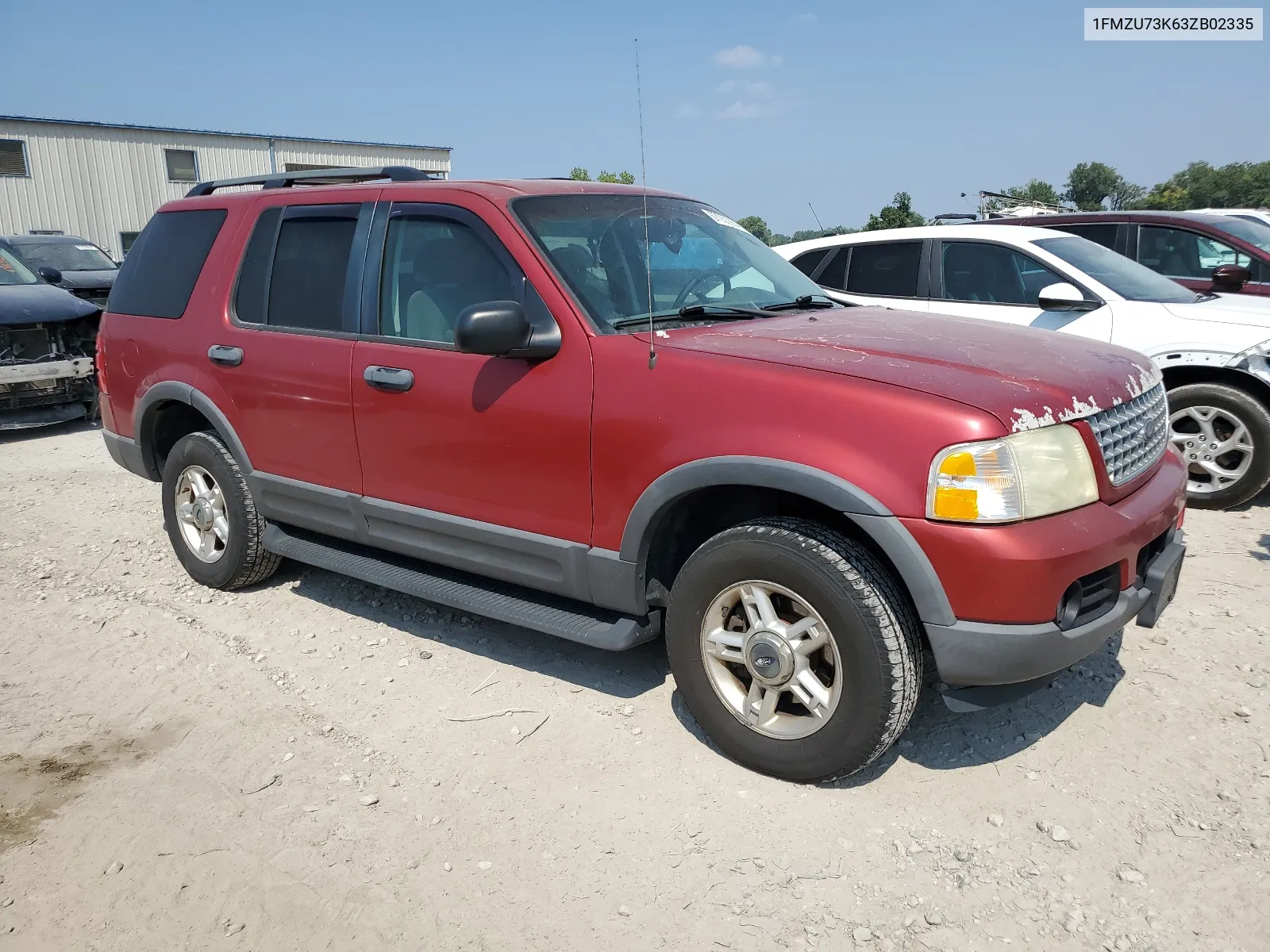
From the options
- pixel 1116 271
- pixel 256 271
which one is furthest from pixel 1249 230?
pixel 256 271

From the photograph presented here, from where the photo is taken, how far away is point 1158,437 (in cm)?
340

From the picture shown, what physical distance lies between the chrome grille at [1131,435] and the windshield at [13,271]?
10.8m

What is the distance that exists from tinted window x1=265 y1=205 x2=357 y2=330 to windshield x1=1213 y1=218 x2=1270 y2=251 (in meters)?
7.01

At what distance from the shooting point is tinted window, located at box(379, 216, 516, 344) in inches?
146

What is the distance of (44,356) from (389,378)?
290 inches

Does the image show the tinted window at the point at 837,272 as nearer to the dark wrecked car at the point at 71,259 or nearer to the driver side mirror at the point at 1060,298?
the driver side mirror at the point at 1060,298

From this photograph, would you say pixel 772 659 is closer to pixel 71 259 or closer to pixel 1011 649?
pixel 1011 649

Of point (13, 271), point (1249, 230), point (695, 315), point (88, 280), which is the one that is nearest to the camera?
point (695, 315)

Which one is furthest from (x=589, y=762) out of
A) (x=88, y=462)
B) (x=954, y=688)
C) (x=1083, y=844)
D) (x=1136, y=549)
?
(x=88, y=462)

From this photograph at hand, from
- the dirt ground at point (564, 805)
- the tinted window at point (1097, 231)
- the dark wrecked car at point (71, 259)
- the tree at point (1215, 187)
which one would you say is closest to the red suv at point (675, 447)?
the dirt ground at point (564, 805)

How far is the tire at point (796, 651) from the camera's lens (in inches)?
112

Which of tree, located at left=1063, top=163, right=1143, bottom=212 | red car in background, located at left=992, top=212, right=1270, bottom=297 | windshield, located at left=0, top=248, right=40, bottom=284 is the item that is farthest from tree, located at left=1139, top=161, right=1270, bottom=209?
windshield, located at left=0, top=248, right=40, bottom=284

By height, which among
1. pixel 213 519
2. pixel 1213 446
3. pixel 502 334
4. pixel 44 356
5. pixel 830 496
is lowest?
pixel 1213 446

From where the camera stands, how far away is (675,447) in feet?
10.2
